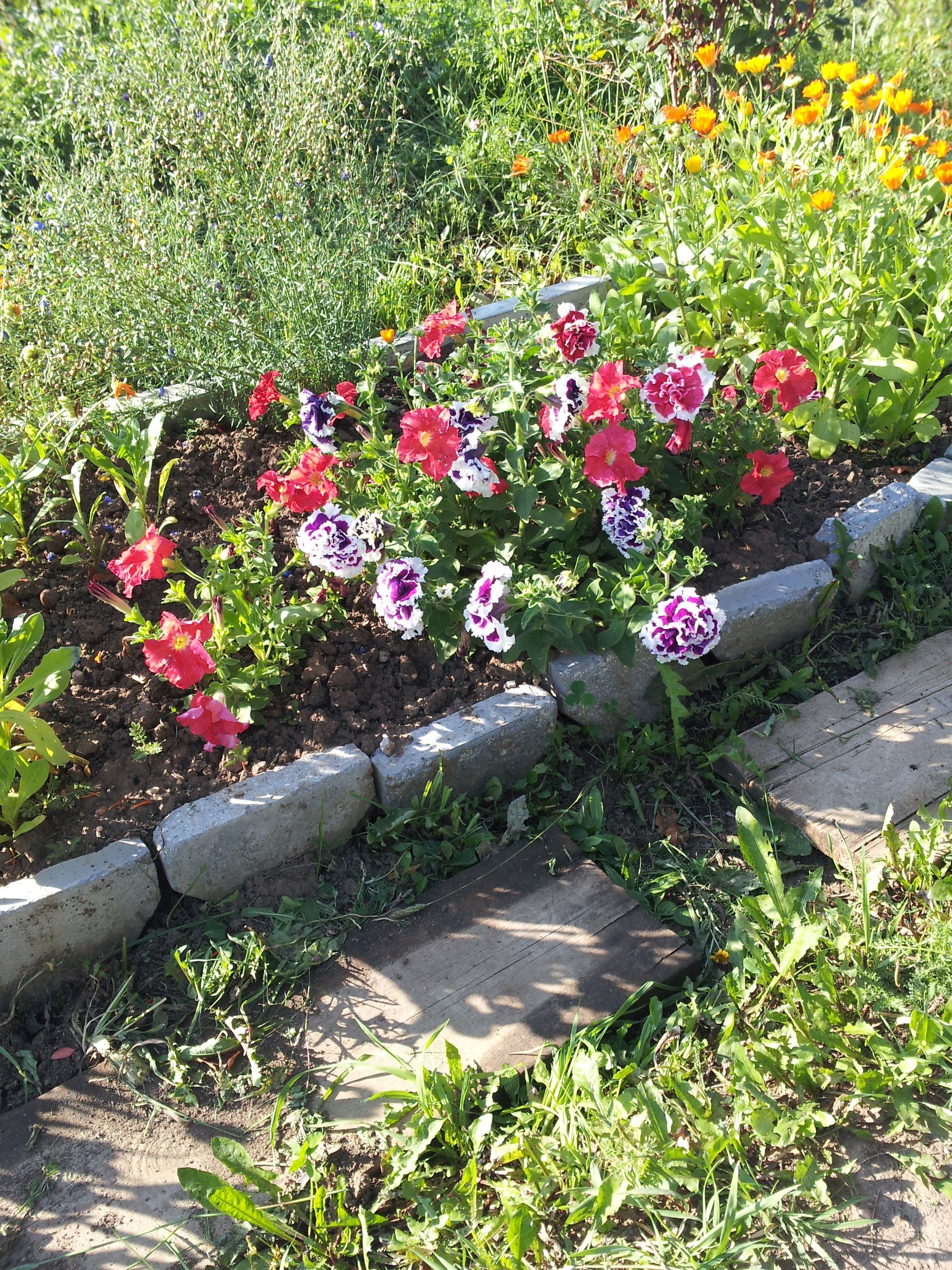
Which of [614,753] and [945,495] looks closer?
[614,753]

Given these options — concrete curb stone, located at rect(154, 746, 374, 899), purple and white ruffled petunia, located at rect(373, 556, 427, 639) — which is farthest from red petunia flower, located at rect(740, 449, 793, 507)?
concrete curb stone, located at rect(154, 746, 374, 899)

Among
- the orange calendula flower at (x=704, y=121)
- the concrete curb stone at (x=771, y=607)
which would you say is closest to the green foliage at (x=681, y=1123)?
the concrete curb stone at (x=771, y=607)

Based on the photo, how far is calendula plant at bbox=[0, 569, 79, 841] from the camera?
182 centimetres

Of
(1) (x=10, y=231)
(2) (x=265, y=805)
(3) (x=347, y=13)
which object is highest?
(3) (x=347, y=13)

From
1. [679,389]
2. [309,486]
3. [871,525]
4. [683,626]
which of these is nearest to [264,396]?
[309,486]

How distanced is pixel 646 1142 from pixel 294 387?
2.31 meters

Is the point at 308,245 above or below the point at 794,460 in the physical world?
above

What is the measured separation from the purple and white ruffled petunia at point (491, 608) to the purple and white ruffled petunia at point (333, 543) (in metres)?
0.30

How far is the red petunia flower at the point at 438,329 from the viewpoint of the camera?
2479 millimetres

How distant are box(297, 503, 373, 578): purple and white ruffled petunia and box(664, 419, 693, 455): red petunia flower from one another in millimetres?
823

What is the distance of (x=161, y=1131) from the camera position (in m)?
1.64

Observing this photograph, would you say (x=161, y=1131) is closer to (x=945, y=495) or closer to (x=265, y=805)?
(x=265, y=805)

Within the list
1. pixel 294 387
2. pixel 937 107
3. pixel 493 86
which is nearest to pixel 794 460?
pixel 294 387

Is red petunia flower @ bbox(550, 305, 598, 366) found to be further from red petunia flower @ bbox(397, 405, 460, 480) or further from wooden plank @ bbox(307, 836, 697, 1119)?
wooden plank @ bbox(307, 836, 697, 1119)
